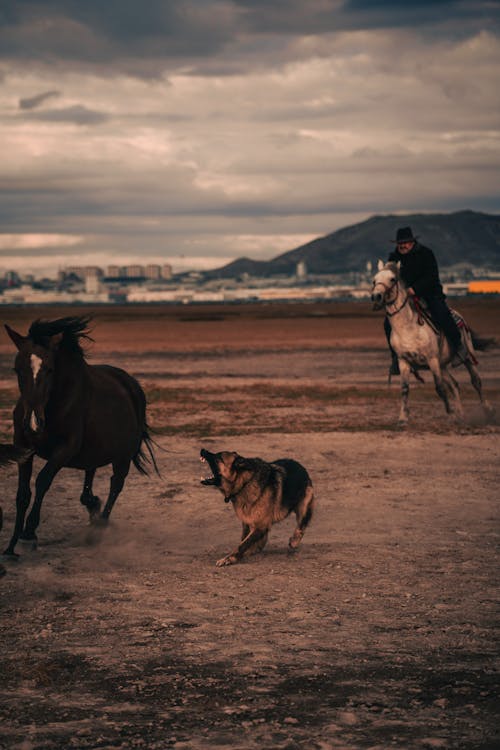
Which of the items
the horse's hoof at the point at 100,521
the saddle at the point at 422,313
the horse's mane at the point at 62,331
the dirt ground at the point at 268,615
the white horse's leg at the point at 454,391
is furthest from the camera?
the white horse's leg at the point at 454,391

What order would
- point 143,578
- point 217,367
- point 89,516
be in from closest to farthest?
point 143,578, point 89,516, point 217,367

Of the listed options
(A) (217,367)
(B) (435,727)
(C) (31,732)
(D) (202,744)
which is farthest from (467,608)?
(A) (217,367)

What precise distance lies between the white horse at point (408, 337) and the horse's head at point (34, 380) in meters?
9.17

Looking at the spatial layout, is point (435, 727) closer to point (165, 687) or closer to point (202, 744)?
point (202, 744)

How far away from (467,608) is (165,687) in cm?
247

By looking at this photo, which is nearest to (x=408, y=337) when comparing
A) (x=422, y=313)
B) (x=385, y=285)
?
(x=422, y=313)

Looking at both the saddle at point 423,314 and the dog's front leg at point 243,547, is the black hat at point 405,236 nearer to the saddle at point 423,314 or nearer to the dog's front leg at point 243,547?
the saddle at point 423,314

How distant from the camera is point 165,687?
5379mm

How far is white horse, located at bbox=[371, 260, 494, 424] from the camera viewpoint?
1688 cm

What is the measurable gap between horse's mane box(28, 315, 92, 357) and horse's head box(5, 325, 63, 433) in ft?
0.22

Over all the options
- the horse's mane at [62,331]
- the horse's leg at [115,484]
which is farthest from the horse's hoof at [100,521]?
the horse's mane at [62,331]

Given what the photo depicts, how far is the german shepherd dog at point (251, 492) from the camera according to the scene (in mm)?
8078

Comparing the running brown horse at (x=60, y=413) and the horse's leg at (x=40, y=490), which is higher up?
the running brown horse at (x=60, y=413)

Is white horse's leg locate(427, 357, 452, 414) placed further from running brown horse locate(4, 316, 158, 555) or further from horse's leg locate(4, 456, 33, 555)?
horse's leg locate(4, 456, 33, 555)
